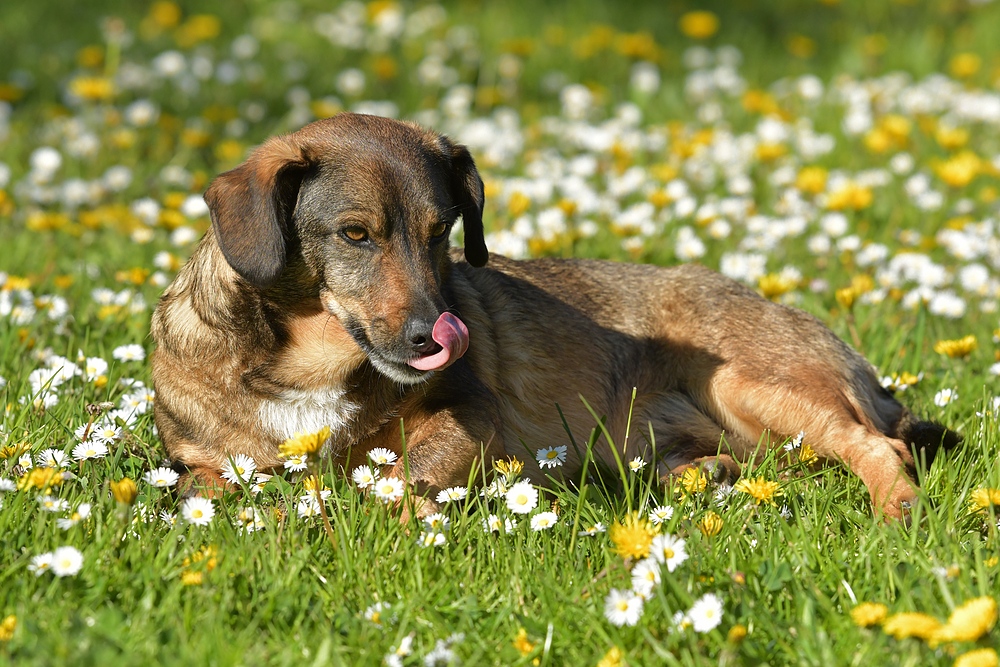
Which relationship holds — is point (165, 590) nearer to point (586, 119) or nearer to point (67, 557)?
point (67, 557)

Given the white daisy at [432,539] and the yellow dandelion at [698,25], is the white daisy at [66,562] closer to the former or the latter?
the white daisy at [432,539]

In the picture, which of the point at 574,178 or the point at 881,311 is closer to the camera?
the point at 881,311

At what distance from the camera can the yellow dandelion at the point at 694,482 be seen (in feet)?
11.1

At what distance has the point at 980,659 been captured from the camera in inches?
92.7

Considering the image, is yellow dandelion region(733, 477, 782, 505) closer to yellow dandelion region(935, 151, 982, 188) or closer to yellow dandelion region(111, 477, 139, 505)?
yellow dandelion region(111, 477, 139, 505)

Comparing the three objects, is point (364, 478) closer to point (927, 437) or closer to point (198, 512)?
point (198, 512)

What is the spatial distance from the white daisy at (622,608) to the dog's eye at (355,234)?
56.4 inches

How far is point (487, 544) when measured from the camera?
3.19 metres

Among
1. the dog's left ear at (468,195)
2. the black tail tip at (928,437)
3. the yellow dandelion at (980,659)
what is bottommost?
the black tail tip at (928,437)

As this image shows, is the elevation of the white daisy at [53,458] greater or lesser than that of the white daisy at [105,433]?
greater

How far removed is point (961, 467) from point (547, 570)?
167 cm

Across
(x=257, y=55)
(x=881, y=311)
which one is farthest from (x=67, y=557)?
(x=257, y=55)

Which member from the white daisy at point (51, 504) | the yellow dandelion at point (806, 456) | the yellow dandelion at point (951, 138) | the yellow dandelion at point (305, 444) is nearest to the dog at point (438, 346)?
the yellow dandelion at point (806, 456)

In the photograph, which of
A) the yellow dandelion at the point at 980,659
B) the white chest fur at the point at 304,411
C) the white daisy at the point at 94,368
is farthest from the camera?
the white daisy at the point at 94,368
